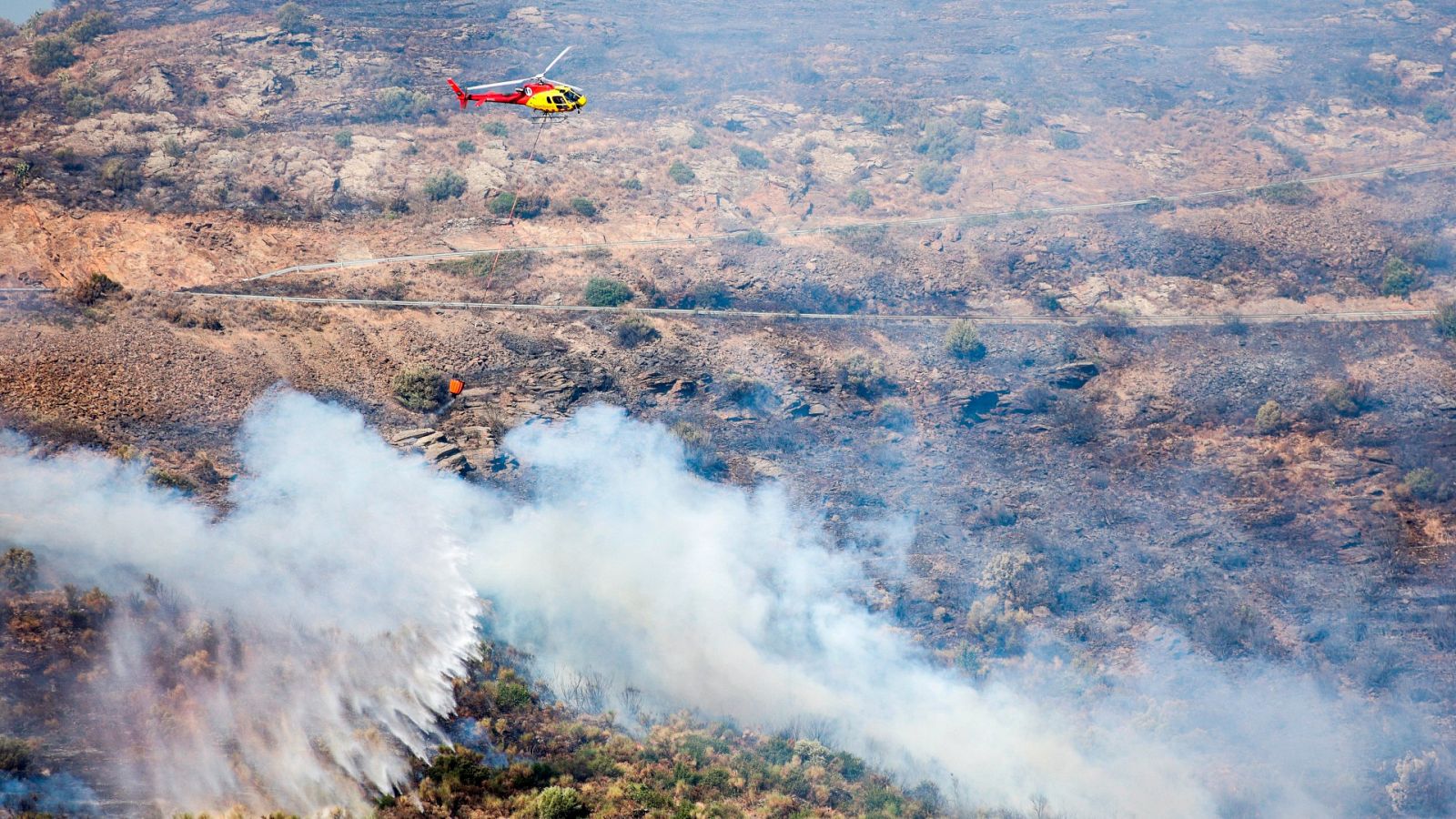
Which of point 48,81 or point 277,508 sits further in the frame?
point 48,81

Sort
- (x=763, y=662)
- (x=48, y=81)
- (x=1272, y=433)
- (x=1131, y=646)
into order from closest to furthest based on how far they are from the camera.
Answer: (x=763, y=662) → (x=1131, y=646) → (x=1272, y=433) → (x=48, y=81)

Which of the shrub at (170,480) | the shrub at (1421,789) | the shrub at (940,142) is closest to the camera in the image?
the shrub at (1421,789)

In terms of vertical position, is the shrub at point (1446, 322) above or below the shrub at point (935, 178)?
below

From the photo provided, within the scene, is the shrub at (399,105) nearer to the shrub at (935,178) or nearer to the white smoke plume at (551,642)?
the white smoke plume at (551,642)

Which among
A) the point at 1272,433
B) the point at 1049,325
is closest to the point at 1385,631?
the point at 1272,433

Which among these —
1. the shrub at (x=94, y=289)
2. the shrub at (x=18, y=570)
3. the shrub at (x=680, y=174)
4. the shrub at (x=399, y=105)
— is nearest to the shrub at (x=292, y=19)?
the shrub at (x=399, y=105)

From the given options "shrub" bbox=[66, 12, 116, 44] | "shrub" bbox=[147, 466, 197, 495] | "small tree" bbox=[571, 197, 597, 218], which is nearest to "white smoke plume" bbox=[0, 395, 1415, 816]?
"shrub" bbox=[147, 466, 197, 495]

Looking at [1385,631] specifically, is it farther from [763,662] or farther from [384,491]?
[384,491]
